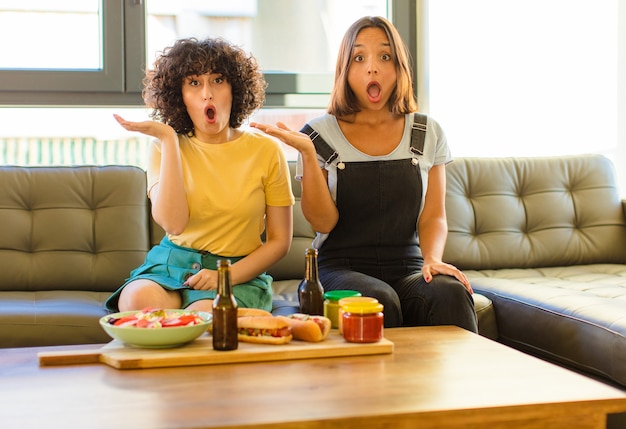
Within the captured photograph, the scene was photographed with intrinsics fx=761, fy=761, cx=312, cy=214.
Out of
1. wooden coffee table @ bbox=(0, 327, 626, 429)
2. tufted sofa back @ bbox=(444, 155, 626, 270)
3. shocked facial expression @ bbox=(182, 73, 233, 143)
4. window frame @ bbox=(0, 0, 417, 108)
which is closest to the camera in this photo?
wooden coffee table @ bbox=(0, 327, 626, 429)

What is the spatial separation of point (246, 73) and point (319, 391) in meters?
1.33

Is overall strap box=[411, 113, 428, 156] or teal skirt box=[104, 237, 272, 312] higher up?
overall strap box=[411, 113, 428, 156]

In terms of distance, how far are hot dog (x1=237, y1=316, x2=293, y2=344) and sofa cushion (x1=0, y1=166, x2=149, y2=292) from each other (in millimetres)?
1183

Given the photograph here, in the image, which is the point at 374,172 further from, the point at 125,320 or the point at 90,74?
the point at 90,74

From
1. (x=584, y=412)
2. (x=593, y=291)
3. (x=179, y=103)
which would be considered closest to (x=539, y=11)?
(x=593, y=291)

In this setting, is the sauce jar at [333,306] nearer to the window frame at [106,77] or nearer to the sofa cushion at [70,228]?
the sofa cushion at [70,228]

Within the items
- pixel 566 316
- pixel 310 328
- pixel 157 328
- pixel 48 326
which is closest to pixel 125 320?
pixel 157 328

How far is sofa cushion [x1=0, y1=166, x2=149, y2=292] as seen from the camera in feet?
8.76

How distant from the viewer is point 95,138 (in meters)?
3.22

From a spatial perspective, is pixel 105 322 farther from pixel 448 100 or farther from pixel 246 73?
pixel 448 100

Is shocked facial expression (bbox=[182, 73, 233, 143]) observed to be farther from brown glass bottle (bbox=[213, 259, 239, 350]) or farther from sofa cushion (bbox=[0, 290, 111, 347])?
brown glass bottle (bbox=[213, 259, 239, 350])

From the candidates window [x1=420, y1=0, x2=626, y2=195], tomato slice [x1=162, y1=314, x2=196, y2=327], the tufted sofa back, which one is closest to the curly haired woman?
tomato slice [x1=162, y1=314, x2=196, y2=327]

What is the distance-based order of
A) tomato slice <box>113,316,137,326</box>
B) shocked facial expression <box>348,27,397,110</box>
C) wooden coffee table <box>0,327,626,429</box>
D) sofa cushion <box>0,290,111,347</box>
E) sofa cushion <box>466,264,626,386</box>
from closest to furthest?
wooden coffee table <box>0,327,626,429</box> < tomato slice <box>113,316,137,326</box> < sofa cushion <box>466,264,626,386</box> < sofa cushion <box>0,290,111,347</box> < shocked facial expression <box>348,27,397,110</box>

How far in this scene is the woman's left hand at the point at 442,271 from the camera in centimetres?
209
